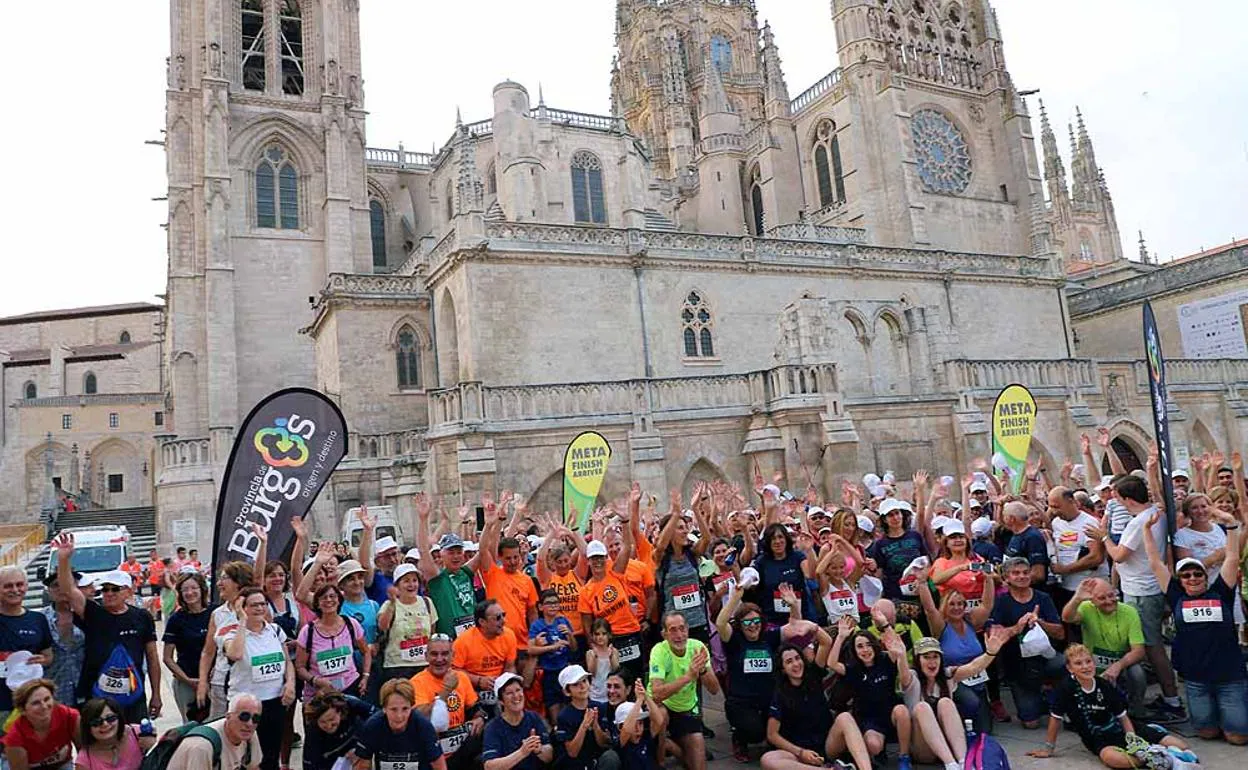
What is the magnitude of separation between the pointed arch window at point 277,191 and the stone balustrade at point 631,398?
18880 millimetres

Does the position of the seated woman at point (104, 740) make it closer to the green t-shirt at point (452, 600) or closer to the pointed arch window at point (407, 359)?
the green t-shirt at point (452, 600)

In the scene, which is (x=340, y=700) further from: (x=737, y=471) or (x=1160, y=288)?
(x=1160, y=288)

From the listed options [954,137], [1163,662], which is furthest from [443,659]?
[954,137]

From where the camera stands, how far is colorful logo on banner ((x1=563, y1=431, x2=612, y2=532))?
47.0 feet

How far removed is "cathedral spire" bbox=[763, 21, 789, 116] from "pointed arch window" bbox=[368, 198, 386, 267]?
18321mm

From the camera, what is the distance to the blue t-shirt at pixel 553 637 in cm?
699

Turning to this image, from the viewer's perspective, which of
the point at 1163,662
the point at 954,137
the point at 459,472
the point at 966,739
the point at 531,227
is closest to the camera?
the point at 966,739

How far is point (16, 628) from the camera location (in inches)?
235

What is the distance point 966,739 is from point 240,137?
→ 117 ft

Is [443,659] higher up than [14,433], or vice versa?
[14,433]

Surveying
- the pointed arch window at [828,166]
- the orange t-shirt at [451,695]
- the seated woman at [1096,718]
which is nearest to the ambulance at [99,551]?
the orange t-shirt at [451,695]

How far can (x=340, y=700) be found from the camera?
5.92 metres

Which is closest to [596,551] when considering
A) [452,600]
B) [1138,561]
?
[452,600]

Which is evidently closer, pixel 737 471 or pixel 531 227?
pixel 737 471
